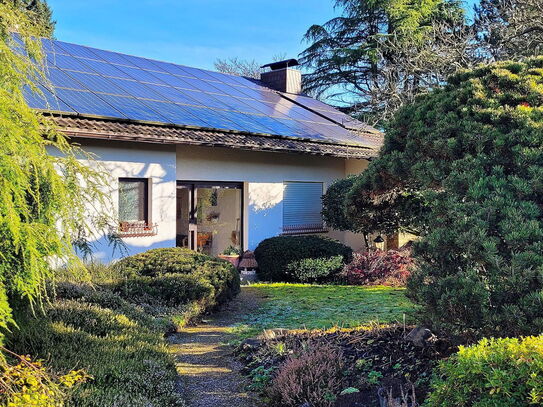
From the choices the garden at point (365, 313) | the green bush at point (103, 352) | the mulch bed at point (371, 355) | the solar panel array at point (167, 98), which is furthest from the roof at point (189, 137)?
the mulch bed at point (371, 355)

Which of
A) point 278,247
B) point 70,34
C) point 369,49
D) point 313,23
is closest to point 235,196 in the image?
point 278,247

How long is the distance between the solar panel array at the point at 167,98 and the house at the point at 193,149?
2.2 inches

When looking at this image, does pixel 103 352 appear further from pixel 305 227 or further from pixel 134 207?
pixel 305 227

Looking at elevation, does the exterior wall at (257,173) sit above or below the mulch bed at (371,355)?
above

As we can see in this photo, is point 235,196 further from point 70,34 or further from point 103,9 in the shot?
point 70,34

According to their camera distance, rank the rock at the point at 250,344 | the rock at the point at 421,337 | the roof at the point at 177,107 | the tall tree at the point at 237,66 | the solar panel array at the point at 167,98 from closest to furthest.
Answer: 1. the rock at the point at 421,337
2. the rock at the point at 250,344
3. the roof at the point at 177,107
4. the solar panel array at the point at 167,98
5. the tall tree at the point at 237,66

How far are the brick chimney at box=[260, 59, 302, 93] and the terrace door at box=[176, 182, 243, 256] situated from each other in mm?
8945

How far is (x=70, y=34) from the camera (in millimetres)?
29750

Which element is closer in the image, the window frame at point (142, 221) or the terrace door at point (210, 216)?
the window frame at point (142, 221)

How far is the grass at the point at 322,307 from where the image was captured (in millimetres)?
7832

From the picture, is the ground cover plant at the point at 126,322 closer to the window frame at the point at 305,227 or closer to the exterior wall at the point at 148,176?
the exterior wall at the point at 148,176

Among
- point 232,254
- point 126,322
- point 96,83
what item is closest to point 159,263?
point 126,322

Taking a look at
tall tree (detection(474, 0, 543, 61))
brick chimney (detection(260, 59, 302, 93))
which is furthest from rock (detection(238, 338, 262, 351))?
brick chimney (detection(260, 59, 302, 93))

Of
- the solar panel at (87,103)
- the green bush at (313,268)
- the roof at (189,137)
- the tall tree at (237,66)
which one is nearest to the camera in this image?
the roof at (189,137)
